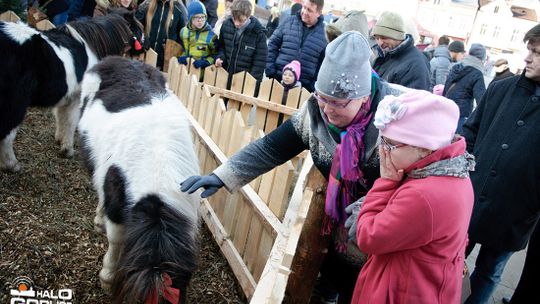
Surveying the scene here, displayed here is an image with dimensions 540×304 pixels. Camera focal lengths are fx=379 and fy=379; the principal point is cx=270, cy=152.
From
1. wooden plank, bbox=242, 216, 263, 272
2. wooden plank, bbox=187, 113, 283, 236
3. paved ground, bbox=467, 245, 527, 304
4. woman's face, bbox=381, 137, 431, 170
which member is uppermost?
woman's face, bbox=381, 137, 431, 170

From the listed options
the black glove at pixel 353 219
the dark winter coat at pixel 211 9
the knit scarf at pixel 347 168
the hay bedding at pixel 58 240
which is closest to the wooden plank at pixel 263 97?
the hay bedding at pixel 58 240

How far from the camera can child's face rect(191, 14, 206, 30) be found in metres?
5.69

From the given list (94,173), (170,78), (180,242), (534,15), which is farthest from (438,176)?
(534,15)

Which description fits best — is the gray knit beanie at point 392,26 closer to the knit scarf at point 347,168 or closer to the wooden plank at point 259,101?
the knit scarf at point 347,168

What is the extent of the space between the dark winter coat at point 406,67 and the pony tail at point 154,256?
2.25 metres

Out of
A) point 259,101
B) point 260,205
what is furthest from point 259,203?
point 259,101

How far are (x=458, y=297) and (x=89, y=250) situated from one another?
108 inches

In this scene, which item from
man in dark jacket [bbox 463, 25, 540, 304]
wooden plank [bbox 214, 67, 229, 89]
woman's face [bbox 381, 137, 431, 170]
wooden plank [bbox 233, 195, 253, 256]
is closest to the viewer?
woman's face [bbox 381, 137, 431, 170]

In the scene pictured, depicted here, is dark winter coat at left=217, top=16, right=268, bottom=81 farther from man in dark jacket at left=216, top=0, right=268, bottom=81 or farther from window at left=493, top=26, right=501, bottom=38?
window at left=493, top=26, right=501, bottom=38

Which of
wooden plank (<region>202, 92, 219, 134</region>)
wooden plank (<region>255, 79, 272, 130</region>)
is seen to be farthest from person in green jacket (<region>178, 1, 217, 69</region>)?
wooden plank (<region>202, 92, 219, 134</region>)

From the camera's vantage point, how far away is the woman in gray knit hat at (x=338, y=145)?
5.92 feet

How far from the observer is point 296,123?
2.26 metres

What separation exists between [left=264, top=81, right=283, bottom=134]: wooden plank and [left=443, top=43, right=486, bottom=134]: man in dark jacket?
2.79 metres

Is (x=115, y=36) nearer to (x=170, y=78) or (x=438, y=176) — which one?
(x=170, y=78)
